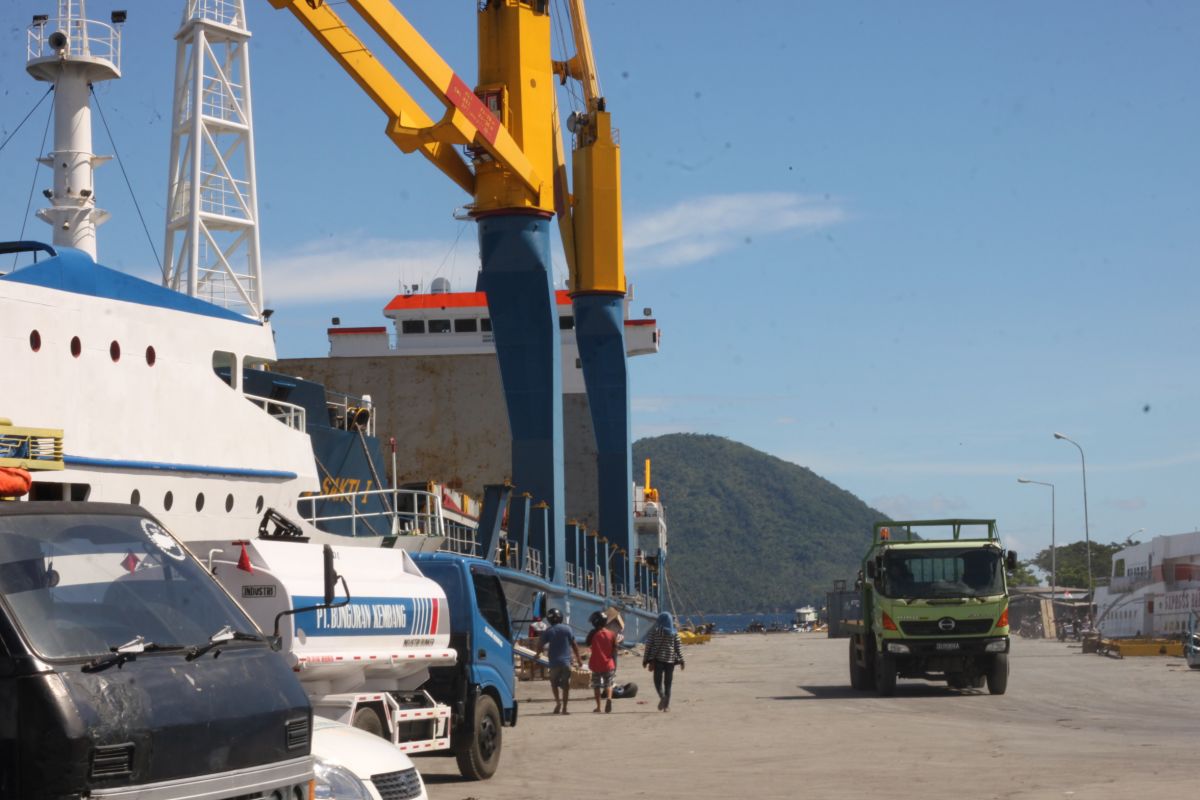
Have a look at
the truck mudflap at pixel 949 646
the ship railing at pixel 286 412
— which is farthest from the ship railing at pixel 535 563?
the truck mudflap at pixel 949 646

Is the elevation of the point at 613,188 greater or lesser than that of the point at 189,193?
greater

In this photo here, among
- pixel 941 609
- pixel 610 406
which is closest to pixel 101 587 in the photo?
pixel 941 609

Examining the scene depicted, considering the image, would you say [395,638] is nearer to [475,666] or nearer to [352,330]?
[475,666]

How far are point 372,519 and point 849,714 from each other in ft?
28.7

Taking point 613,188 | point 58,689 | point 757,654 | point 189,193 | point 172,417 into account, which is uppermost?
point 613,188

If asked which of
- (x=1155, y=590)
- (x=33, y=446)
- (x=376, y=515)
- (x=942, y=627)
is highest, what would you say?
(x=33, y=446)

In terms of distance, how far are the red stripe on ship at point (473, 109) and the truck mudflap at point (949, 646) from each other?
13.1 meters

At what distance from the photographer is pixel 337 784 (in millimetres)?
6945

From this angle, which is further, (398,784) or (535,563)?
(535,563)

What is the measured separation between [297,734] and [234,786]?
48 cm

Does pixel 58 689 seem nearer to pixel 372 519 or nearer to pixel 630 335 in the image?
pixel 372 519

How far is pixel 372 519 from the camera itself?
949 inches

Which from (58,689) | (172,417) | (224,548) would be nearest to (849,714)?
(172,417)

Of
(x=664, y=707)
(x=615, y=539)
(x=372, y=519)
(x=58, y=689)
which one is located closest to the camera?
(x=58, y=689)
